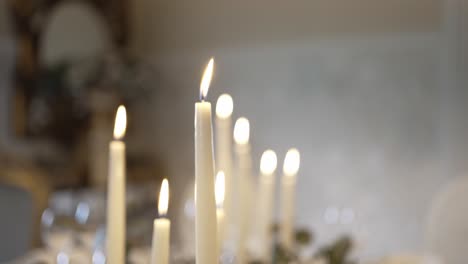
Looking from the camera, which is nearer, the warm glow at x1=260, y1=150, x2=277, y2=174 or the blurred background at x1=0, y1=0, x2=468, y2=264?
the warm glow at x1=260, y1=150, x2=277, y2=174

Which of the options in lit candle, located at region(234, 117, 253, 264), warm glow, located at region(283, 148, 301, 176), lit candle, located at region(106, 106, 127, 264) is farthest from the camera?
warm glow, located at region(283, 148, 301, 176)

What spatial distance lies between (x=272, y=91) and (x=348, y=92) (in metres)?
0.32

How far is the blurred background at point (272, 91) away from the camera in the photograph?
1.97 m

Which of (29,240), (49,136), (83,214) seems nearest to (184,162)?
(49,136)

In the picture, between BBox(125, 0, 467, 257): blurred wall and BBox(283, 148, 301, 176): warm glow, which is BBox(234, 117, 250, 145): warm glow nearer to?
BBox(283, 148, 301, 176): warm glow

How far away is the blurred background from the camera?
6.45 feet

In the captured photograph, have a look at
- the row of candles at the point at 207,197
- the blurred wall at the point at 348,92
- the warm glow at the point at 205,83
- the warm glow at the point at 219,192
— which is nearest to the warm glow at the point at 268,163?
the row of candles at the point at 207,197

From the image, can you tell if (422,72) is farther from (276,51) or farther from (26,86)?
(26,86)

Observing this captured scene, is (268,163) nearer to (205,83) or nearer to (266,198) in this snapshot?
(266,198)

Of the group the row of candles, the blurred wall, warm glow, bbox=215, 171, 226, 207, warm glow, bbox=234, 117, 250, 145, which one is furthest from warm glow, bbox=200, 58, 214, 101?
the blurred wall

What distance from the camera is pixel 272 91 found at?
7.34 feet

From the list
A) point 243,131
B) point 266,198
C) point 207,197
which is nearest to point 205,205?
point 207,197

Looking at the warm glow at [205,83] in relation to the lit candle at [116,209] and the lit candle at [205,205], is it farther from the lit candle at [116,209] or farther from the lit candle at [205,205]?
the lit candle at [116,209]

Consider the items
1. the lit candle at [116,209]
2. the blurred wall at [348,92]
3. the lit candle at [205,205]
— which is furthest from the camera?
the blurred wall at [348,92]
